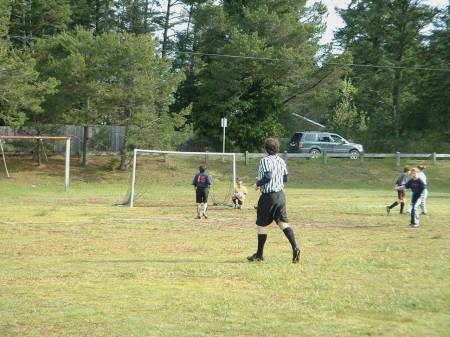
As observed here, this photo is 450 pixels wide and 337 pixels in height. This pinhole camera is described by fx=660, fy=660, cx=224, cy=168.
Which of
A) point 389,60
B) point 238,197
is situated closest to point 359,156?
point 389,60

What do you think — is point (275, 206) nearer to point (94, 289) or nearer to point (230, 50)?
point (94, 289)

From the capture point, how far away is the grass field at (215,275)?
6.49 meters

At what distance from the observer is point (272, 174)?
10250mm

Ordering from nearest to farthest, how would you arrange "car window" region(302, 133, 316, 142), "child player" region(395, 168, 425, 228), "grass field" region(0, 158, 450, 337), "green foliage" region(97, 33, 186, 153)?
"grass field" region(0, 158, 450, 337) → "child player" region(395, 168, 425, 228) → "green foliage" region(97, 33, 186, 153) → "car window" region(302, 133, 316, 142)

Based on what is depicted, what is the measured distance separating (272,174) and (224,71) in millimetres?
36252

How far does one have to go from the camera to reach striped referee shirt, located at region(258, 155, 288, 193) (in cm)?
1025

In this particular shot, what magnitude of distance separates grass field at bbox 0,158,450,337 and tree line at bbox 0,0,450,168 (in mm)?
18434

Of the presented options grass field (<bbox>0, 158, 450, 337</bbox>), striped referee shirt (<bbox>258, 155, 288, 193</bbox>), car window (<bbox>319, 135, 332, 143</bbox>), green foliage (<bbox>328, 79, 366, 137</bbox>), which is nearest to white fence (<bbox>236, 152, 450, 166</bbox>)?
car window (<bbox>319, 135, 332, 143</bbox>)

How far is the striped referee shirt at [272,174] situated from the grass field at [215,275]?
3.82 feet

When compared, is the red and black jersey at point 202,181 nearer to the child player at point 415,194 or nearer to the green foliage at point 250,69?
the child player at point 415,194

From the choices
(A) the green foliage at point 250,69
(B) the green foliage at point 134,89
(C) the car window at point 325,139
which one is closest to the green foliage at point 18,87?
(B) the green foliage at point 134,89

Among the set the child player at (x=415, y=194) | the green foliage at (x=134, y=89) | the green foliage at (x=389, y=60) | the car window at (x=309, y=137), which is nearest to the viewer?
the child player at (x=415, y=194)

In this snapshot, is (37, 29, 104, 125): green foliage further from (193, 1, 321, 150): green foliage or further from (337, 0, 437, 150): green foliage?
(337, 0, 437, 150): green foliage

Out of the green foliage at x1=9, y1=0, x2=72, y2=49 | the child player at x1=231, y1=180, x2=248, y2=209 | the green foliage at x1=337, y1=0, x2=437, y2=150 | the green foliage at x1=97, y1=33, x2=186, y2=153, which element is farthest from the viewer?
the green foliage at x1=337, y1=0, x2=437, y2=150
